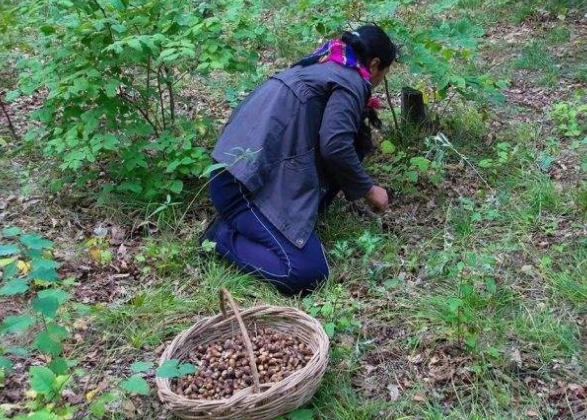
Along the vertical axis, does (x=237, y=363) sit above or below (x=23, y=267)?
below

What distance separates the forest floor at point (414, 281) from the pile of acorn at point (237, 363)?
18cm

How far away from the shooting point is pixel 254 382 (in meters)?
2.49

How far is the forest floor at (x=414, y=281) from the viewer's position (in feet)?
9.19

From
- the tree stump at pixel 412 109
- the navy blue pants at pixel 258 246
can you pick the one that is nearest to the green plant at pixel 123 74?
the navy blue pants at pixel 258 246

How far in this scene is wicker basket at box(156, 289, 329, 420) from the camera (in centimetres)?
242

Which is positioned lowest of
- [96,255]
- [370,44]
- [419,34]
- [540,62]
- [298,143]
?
[540,62]

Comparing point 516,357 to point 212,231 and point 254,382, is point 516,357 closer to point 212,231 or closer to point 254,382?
point 254,382

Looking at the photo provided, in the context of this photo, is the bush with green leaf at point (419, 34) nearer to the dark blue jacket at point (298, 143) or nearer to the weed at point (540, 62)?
the dark blue jacket at point (298, 143)

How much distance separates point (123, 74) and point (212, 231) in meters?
1.24

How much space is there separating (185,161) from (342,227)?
3.35ft

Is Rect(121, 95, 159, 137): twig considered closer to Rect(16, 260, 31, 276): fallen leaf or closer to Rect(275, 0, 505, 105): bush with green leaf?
Rect(275, 0, 505, 105): bush with green leaf

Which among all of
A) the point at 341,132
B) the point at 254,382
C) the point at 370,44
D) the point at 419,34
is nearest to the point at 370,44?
the point at 370,44

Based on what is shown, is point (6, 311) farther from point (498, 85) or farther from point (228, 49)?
point (498, 85)

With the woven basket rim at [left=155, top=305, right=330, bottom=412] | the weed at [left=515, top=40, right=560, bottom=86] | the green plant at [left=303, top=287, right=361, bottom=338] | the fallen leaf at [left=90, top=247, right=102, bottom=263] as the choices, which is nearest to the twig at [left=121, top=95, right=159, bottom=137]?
the fallen leaf at [left=90, top=247, right=102, bottom=263]
